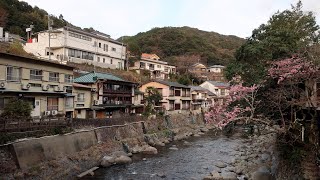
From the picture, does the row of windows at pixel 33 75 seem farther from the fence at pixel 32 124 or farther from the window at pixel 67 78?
the fence at pixel 32 124

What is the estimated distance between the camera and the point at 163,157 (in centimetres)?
2642

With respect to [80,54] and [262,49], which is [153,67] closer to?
[80,54]

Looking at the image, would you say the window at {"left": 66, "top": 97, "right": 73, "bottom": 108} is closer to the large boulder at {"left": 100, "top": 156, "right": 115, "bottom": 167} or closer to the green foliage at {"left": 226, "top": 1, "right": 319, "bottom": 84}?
the large boulder at {"left": 100, "top": 156, "right": 115, "bottom": 167}

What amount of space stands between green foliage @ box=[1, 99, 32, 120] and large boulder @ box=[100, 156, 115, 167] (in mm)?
6601

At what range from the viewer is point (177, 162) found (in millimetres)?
24703

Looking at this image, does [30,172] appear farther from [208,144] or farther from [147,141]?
[208,144]

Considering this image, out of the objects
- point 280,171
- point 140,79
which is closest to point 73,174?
point 280,171

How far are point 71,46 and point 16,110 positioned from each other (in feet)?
73.7

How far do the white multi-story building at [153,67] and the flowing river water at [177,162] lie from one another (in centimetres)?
2686

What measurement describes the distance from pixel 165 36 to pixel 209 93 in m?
41.0

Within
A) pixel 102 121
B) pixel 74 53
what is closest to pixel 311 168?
pixel 102 121

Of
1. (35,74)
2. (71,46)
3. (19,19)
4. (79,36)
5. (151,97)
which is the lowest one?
(151,97)

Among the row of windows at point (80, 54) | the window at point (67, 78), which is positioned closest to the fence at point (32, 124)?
the window at point (67, 78)

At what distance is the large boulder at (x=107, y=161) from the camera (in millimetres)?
22281
